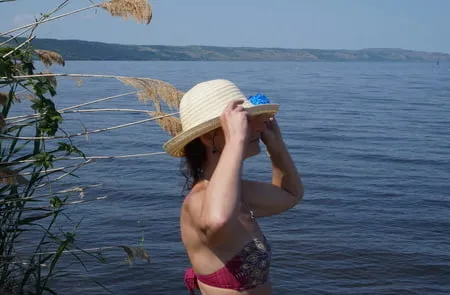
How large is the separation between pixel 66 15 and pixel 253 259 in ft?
9.73

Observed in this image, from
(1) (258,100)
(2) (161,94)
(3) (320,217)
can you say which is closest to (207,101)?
(1) (258,100)

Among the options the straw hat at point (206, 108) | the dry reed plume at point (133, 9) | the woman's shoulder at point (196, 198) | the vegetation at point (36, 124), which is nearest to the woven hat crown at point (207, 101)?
the straw hat at point (206, 108)

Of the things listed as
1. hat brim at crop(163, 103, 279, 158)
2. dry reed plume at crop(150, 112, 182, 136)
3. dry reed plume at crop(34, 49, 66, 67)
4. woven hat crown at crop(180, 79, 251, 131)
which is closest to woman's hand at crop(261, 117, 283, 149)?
hat brim at crop(163, 103, 279, 158)

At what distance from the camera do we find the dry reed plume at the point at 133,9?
4934 millimetres

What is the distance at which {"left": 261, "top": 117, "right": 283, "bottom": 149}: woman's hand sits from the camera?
9.95 ft

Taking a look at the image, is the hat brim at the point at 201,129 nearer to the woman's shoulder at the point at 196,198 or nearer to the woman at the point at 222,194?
the woman at the point at 222,194

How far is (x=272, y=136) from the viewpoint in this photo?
3.04m

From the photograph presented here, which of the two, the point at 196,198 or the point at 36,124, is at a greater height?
the point at 196,198

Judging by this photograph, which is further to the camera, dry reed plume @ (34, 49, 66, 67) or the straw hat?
dry reed plume @ (34, 49, 66, 67)

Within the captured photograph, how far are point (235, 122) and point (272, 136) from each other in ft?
1.82

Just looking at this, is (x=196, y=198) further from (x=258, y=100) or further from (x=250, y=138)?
(x=258, y=100)

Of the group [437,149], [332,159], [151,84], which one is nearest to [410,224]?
[332,159]

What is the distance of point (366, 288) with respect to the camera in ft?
26.3

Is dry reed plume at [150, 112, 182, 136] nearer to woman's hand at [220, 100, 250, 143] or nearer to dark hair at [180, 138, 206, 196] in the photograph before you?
dark hair at [180, 138, 206, 196]
